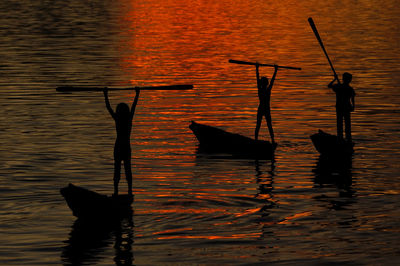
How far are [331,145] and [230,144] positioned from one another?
2.89m

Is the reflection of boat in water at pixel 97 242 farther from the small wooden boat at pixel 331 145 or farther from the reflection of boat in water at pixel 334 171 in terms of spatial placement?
the small wooden boat at pixel 331 145

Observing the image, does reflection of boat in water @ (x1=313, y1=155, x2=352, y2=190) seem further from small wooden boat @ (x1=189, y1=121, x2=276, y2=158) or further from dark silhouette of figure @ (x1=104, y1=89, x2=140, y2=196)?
dark silhouette of figure @ (x1=104, y1=89, x2=140, y2=196)

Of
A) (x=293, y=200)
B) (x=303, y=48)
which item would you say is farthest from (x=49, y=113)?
(x=303, y=48)

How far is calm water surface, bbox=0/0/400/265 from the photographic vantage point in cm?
1605

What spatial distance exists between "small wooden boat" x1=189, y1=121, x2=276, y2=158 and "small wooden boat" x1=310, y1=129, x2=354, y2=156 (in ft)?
3.96

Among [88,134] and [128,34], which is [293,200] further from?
[128,34]

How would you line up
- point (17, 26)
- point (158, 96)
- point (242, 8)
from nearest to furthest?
1. point (158, 96)
2. point (17, 26)
3. point (242, 8)

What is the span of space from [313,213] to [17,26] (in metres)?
70.3

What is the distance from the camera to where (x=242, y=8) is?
128250 millimetres

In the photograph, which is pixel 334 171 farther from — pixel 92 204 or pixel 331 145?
pixel 92 204

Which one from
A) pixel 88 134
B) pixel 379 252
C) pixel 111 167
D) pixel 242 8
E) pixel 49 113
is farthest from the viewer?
pixel 242 8

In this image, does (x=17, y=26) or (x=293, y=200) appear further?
(x=17, y=26)

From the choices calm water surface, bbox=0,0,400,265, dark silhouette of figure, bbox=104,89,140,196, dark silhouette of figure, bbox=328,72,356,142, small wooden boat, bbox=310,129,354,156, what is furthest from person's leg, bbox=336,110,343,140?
dark silhouette of figure, bbox=104,89,140,196

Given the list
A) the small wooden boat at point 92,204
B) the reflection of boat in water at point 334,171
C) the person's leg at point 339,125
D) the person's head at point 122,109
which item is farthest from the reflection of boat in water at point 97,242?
the person's leg at point 339,125
